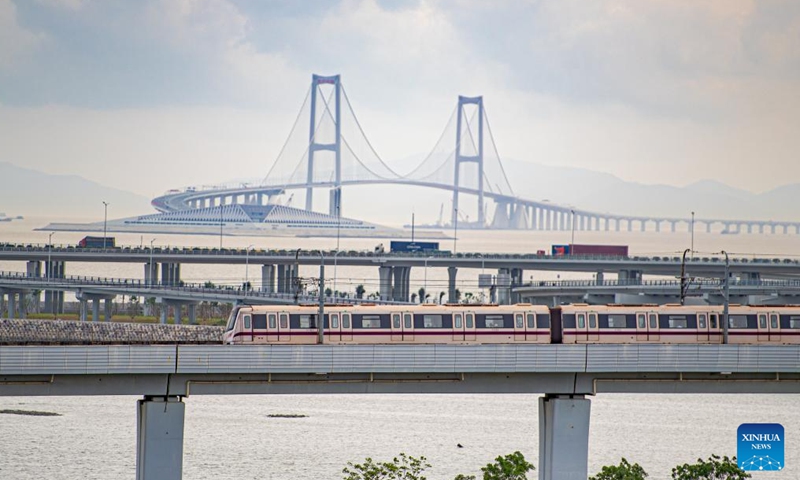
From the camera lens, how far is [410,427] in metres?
68.3

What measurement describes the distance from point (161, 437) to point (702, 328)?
20.9 metres

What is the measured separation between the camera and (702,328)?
A: 47.2 meters

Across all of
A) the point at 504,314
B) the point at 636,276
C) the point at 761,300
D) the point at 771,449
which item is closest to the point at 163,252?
the point at 636,276

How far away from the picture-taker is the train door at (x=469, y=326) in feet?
149

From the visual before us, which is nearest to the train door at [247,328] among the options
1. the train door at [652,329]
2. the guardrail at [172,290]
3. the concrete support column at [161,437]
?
the concrete support column at [161,437]

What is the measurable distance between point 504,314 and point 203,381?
494 inches

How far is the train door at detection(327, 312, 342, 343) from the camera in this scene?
44531 millimetres

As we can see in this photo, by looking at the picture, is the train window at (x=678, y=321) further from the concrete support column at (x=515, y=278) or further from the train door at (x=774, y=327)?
the concrete support column at (x=515, y=278)

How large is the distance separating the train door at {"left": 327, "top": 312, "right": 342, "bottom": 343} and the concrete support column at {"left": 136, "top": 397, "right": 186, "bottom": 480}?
814 cm

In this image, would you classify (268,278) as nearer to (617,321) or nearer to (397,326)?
(617,321)

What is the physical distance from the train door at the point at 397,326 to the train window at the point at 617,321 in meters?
7.79

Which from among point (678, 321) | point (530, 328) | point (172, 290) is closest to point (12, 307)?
point (172, 290)

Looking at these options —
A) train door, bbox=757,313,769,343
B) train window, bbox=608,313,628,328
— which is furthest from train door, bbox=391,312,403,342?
train door, bbox=757,313,769,343

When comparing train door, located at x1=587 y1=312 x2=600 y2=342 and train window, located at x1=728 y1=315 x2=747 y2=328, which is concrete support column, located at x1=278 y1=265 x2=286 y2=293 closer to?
train door, located at x1=587 y1=312 x2=600 y2=342
